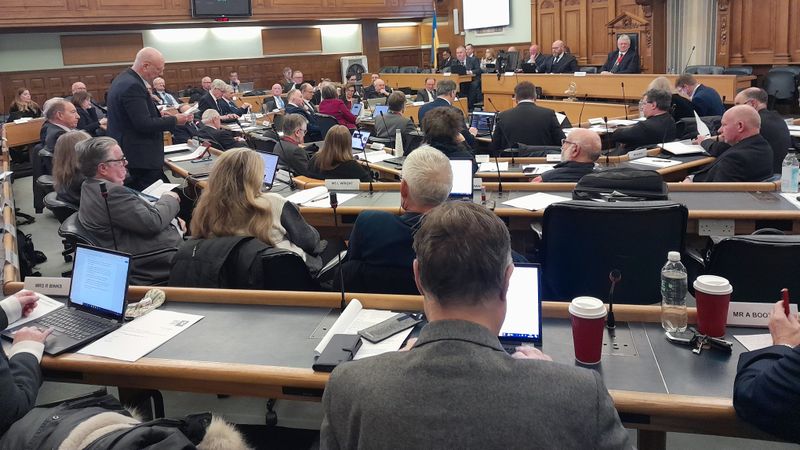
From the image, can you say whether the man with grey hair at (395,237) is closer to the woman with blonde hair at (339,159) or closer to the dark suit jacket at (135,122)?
the woman with blonde hair at (339,159)

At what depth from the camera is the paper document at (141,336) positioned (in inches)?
78.5

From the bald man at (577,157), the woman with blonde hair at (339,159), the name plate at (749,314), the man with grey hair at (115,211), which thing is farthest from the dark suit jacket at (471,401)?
the woman with blonde hair at (339,159)

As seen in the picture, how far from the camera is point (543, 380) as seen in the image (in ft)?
3.41

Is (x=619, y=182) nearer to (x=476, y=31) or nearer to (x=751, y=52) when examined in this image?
(x=751, y=52)

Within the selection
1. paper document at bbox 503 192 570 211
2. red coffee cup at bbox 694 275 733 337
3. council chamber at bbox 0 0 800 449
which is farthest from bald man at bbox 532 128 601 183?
red coffee cup at bbox 694 275 733 337

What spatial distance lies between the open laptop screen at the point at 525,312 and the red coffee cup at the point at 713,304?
43 cm

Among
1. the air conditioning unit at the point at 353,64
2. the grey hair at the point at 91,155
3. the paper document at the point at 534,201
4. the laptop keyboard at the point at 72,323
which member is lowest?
the laptop keyboard at the point at 72,323

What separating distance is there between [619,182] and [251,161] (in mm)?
1754

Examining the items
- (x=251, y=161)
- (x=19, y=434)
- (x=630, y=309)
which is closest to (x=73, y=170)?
(x=251, y=161)

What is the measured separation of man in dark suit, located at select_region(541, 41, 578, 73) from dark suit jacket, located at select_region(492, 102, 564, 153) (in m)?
5.91

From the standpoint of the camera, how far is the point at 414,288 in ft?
8.48

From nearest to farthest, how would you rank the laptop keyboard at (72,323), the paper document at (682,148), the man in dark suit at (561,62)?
the laptop keyboard at (72,323), the paper document at (682,148), the man in dark suit at (561,62)

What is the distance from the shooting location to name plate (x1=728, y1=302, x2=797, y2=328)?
1.85m

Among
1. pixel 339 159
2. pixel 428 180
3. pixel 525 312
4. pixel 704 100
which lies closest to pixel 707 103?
pixel 704 100
